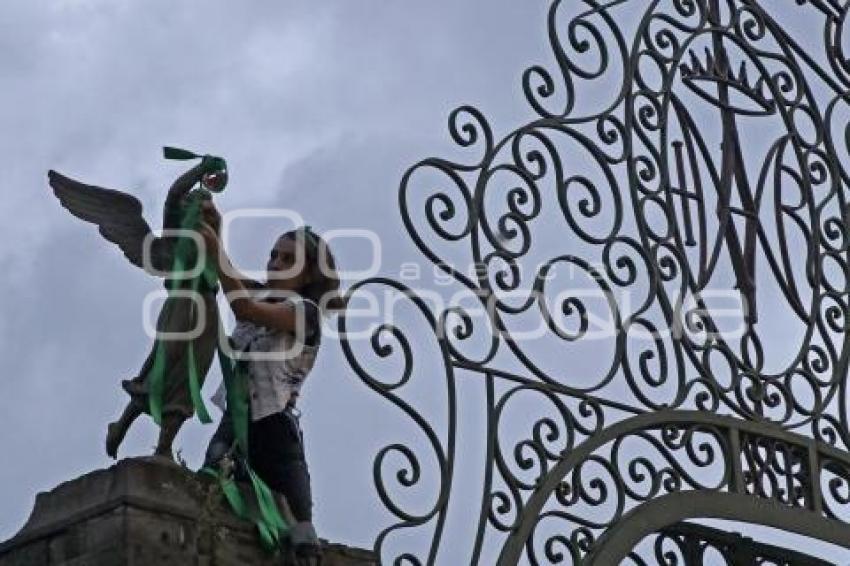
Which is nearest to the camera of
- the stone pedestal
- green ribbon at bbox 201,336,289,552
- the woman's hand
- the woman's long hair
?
the stone pedestal

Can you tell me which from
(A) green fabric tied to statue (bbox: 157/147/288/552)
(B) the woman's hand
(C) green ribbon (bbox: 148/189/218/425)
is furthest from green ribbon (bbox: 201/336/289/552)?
(B) the woman's hand

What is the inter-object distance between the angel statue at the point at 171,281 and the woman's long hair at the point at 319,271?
371mm

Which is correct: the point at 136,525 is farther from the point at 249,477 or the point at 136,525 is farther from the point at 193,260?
the point at 193,260

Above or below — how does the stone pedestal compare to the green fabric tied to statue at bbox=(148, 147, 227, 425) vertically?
below

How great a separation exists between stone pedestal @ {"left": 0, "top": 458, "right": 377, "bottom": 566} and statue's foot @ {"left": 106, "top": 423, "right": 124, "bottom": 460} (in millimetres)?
218

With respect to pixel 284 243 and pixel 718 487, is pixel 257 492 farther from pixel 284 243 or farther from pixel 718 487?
pixel 718 487

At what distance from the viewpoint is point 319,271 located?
26.1 feet

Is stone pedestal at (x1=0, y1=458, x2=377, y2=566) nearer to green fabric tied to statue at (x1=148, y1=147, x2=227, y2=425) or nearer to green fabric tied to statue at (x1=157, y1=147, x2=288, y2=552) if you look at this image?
green fabric tied to statue at (x1=157, y1=147, x2=288, y2=552)

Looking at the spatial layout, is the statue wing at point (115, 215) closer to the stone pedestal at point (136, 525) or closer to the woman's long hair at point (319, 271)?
the woman's long hair at point (319, 271)

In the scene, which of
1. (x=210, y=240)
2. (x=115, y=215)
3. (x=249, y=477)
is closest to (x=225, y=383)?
(x=249, y=477)

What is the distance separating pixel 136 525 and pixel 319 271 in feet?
4.08

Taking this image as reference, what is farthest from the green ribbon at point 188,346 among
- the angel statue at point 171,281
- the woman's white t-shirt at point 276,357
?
the woman's white t-shirt at point 276,357

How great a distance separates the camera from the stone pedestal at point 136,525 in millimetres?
7125

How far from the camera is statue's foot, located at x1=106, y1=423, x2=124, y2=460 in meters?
7.55
